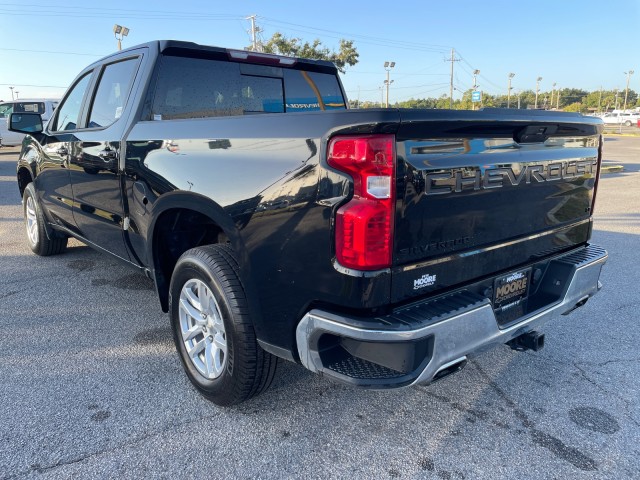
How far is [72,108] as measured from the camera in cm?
445

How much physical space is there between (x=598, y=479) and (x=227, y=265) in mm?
1964

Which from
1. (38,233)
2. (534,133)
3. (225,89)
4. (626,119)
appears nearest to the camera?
(534,133)

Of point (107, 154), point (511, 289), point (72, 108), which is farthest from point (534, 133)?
point (72, 108)

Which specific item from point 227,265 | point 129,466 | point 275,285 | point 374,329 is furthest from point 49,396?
point 374,329

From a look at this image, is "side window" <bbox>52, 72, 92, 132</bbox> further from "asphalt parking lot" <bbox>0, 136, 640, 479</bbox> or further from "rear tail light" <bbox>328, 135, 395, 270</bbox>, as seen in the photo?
"rear tail light" <bbox>328, 135, 395, 270</bbox>

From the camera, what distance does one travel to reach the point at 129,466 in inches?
89.4

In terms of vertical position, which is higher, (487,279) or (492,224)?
(492,224)

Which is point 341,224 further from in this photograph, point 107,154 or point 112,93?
point 112,93

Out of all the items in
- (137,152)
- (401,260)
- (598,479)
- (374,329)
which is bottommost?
(598,479)

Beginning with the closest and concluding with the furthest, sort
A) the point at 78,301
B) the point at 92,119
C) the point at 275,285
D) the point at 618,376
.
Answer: the point at 275,285, the point at 618,376, the point at 92,119, the point at 78,301

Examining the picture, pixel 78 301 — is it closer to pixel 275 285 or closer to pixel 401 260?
pixel 275 285

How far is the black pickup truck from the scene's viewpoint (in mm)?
1946

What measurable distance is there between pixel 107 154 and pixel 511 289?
277 cm

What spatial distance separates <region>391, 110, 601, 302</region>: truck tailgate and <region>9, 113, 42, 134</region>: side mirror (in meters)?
4.21
